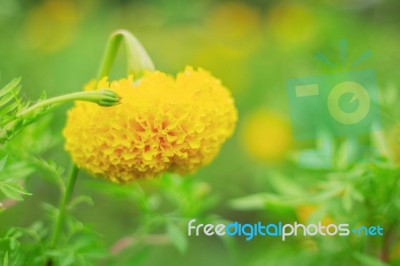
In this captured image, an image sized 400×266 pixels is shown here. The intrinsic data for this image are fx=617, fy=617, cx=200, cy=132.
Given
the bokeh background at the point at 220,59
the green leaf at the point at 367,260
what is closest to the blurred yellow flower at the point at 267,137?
the bokeh background at the point at 220,59

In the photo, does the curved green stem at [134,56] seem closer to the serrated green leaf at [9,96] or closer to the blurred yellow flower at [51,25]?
the serrated green leaf at [9,96]

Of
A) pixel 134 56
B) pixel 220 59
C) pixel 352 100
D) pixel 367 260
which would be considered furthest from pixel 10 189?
pixel 220 59

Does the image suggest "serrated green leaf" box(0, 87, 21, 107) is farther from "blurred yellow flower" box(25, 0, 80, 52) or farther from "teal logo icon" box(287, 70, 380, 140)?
"blurred yellow flower" box(25, 0, 80, 52)

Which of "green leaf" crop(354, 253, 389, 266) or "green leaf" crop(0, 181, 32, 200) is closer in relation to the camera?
"green leaf" crop(0, 181, 32, 200)

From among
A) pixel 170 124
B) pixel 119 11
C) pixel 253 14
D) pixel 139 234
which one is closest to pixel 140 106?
pixel 170 124

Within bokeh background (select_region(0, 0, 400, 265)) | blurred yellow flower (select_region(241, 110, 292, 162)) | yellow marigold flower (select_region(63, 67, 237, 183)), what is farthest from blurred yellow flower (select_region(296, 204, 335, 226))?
blurred yellow flower (select_region(241, 110, 292, 162))

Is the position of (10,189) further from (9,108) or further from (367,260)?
(367,260)
